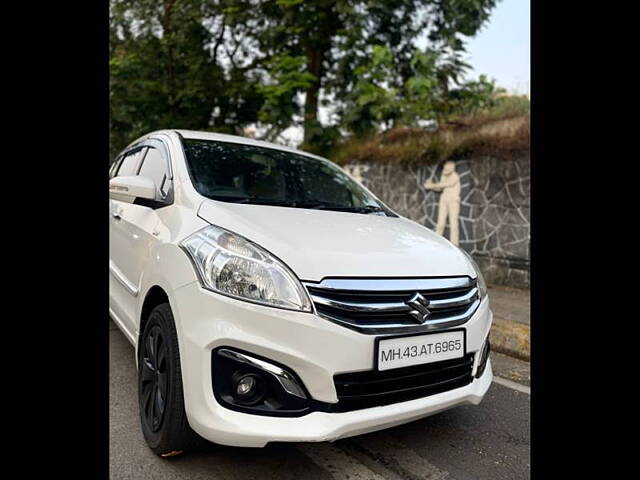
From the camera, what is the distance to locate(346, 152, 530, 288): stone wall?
5.63m

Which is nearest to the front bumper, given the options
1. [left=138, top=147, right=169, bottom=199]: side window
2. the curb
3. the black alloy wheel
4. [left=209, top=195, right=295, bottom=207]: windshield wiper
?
the black alloy wheel

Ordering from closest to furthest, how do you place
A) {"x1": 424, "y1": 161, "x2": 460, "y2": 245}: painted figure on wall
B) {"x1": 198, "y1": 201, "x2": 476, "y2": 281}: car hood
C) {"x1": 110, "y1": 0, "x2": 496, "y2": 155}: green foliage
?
{"x1": 198, "y1": 201, "x2": 476, "y2": 281}: car hood
{"x1": 424, "y1": 161, "x2": 460, "y2": 245}: painted figure on wall
{"x1": 110, "y1": 0, "x2": 496, "y2": 155}: green foliage

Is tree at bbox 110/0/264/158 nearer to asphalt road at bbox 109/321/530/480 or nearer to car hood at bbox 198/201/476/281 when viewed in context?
car hood at bbox 198/201/476/281

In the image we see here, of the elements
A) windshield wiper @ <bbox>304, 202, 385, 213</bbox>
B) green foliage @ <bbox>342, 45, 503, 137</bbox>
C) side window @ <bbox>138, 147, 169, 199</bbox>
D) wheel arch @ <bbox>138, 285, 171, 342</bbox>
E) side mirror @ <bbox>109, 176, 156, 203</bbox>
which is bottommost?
wheel arch @ <bbox>138, 285, 171, 342</bbox>

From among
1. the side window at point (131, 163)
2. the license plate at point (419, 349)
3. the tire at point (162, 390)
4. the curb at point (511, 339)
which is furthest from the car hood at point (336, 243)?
the curb at point (511, 339)

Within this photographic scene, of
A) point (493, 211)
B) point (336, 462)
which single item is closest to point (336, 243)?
point (336, 462)

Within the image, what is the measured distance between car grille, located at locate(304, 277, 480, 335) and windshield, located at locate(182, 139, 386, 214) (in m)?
0.85

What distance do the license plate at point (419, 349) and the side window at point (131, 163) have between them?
2.33 m

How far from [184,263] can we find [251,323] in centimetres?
42

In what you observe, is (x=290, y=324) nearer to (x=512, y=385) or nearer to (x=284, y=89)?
(x=512, y=385)

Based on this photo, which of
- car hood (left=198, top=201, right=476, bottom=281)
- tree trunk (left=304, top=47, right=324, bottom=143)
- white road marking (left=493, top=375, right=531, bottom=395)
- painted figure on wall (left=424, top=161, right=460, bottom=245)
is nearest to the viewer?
car hood (left=198, top=201, right=476, bottom=281)

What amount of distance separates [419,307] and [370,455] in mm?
771
